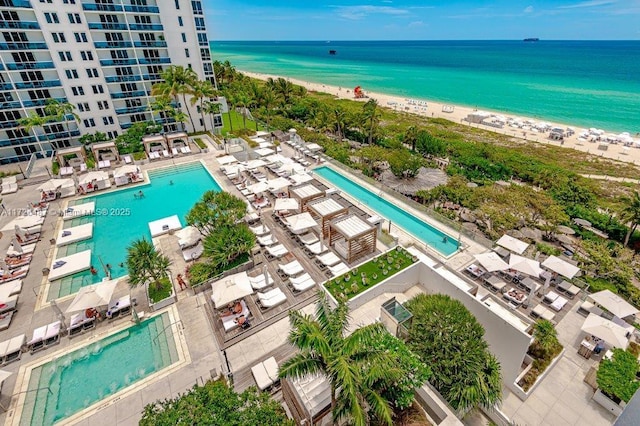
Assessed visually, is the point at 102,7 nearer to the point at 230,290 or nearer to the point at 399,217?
the point at 230,290

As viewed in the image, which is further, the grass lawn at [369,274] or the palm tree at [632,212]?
the palm tree at [632,212]

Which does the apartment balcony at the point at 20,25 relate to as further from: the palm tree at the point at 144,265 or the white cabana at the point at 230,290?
the white cabana at the point at 230,290

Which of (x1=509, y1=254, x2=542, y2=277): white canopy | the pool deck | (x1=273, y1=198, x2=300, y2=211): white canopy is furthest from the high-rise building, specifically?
(x1=509, y1=254, x2=542, y2=277): white canopy

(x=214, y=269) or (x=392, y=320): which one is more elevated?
(x=392, y=320)

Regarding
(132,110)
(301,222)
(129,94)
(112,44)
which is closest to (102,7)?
(112,44)

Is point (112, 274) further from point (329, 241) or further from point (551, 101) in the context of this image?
point (551, 101)

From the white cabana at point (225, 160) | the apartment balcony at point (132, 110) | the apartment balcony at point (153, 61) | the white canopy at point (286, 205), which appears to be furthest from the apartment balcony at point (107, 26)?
the white canopy at point (286, 205)

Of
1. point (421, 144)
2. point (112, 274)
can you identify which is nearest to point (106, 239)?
point (112, 274)
